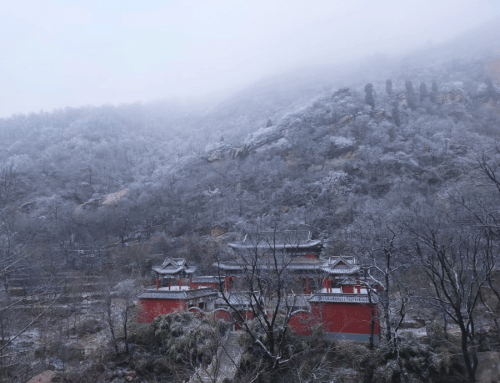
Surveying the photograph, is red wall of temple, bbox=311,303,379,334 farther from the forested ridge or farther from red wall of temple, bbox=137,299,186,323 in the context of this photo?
the forested ridge

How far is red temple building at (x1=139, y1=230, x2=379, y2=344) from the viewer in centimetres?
1845

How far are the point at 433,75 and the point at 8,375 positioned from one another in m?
111

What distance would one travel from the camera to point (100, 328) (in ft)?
80.1

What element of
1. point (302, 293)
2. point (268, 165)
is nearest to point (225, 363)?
point (302, 293)

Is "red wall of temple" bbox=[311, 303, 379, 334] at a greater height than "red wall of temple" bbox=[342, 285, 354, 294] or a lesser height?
greater

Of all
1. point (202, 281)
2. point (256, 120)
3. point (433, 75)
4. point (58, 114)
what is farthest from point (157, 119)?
point (202, 281)

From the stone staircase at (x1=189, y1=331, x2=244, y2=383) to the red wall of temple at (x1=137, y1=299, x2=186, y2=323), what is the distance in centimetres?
576

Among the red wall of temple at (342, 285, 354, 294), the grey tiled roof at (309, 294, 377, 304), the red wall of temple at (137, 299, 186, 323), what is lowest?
the red wall of temple at (342, 285, 354, 294)

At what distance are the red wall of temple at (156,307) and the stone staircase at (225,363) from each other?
576 centimetres

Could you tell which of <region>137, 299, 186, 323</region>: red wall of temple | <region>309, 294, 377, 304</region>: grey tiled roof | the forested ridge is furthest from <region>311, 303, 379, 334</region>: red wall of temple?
the forested ridge

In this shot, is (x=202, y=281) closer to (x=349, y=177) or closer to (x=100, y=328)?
(x=100, y=328)

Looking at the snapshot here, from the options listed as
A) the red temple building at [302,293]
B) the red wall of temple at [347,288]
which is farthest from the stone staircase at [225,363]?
the red wall of temple at [347,288]

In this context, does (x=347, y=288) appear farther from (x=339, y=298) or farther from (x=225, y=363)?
(x=225, y=363)

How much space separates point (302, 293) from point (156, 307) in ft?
34.5
